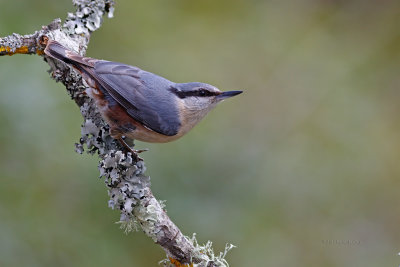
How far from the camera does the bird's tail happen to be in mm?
3211

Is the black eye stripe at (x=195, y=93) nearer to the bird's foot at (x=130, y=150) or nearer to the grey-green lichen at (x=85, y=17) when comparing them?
the bird's foot at (x=130, y=150)

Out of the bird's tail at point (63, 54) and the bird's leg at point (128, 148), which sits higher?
Answer: the bird's tail at point (63, 54)

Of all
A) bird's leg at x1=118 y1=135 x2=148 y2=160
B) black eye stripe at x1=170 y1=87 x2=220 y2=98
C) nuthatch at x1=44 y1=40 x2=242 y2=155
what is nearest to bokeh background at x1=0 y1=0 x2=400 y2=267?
bird's leg at x1=118 y1=135 x2=148 y2=160

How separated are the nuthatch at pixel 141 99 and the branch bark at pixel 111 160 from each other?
84 mm

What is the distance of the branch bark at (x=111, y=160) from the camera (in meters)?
2.81

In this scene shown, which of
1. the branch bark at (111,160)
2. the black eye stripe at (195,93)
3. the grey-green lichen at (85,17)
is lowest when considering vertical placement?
the branch bark at (111,160)

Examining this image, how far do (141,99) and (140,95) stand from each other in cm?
3

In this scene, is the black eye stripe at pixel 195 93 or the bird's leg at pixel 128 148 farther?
the black eye stripe at pixel 195 93

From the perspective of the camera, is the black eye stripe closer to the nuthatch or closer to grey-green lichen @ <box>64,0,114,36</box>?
the nuthatch

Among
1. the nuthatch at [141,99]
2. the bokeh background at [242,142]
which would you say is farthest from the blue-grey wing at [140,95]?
the bokeh background at [242,142]

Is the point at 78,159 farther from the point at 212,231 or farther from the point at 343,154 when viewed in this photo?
the point at 343,154

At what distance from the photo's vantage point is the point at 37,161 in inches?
135

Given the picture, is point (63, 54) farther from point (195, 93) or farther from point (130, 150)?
point (195, 93)

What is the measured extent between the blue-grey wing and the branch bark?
16cm
